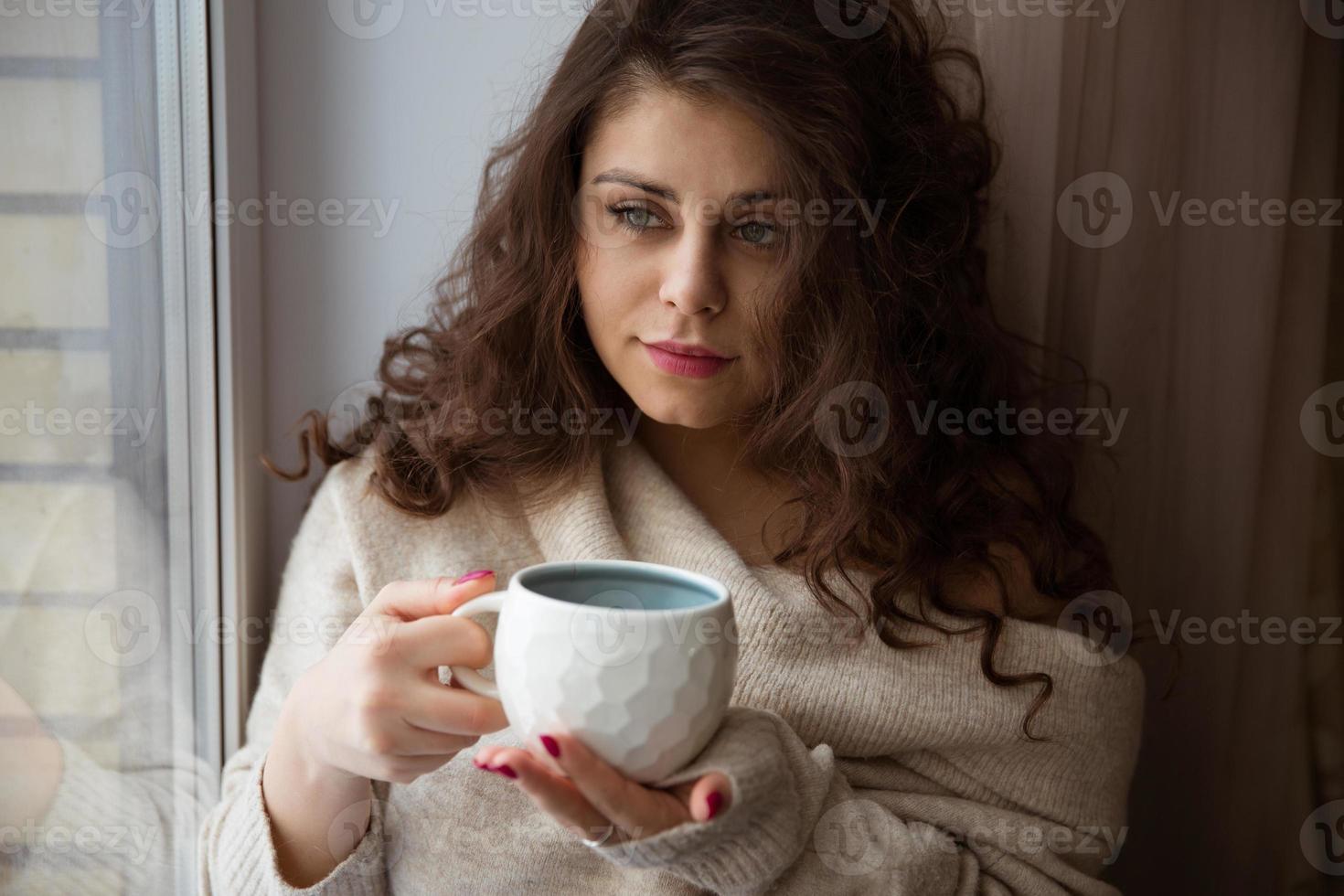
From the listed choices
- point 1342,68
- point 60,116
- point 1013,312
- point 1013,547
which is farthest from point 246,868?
point 1342,68

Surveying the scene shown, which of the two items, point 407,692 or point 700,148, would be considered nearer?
point 407,692

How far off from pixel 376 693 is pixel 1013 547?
71cm

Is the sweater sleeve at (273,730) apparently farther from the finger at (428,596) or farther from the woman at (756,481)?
the finger at (428,596)

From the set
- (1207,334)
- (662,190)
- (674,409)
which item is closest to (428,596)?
(674,409)

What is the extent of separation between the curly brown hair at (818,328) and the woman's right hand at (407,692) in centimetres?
31

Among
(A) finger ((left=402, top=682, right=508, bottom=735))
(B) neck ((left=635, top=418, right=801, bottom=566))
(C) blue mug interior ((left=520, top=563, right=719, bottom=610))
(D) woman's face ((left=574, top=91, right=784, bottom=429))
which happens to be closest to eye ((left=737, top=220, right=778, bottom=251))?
(D) woman's face ((left=574, top=91, right=784, bottom=429))

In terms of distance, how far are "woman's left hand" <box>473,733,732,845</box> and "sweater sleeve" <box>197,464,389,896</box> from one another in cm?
36

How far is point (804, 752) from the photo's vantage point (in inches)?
35.5

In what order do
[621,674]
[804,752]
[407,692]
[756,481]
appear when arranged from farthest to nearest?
1. [756,481]
2. [804,752]
3. [407,692]
4. [621,674]

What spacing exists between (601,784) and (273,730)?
1.68 feet

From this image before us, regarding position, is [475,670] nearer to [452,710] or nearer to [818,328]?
[452,710]

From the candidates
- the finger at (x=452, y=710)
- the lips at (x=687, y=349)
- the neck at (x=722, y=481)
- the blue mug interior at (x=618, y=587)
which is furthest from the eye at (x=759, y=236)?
the finger at (x=452, y=710)

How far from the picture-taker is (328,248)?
4.13ft

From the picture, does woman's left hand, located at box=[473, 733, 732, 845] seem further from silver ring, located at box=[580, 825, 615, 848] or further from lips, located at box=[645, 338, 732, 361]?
lips, located at box=[645, 338, 732, 361]
